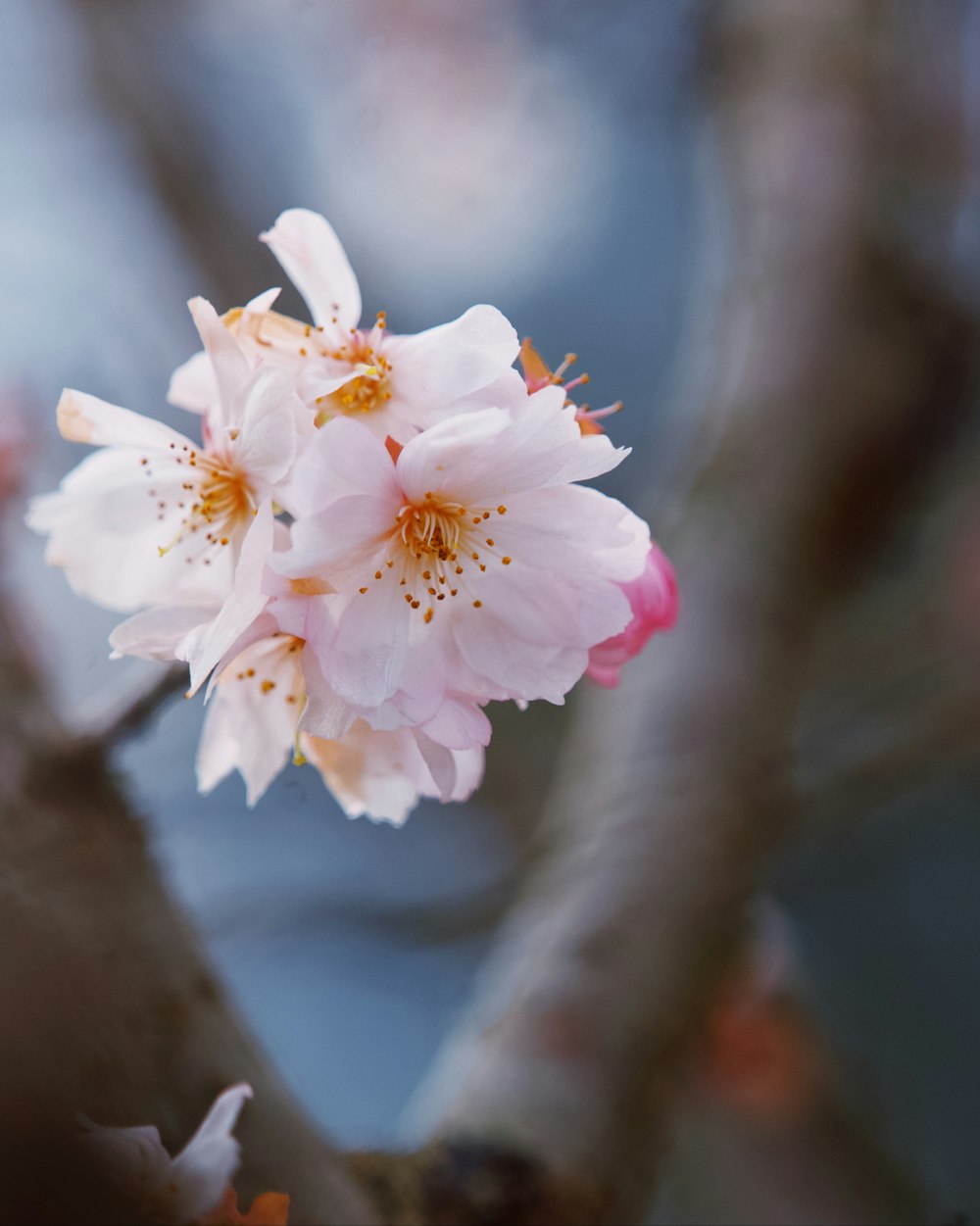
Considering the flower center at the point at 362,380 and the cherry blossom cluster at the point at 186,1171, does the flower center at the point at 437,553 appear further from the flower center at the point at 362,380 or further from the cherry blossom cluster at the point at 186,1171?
the cherry blossom cluster at the point at 186,1171

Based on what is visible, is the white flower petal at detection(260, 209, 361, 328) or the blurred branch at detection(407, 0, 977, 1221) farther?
the blurred branch at detection(407, 0, 977, 1221)

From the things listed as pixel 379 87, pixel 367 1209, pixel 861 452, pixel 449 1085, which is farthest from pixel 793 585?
pixel 379 87

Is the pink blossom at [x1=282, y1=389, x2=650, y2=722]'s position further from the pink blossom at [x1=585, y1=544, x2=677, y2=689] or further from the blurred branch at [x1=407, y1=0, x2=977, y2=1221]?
the blurred branch at [x1=407, y1=0, x2=977, y2=1221]

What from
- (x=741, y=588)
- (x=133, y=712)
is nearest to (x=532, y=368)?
(x=133, y=712)

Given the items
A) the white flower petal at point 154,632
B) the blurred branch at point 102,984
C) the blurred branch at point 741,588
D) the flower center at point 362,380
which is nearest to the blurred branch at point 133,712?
the blurred branch at point 102,984

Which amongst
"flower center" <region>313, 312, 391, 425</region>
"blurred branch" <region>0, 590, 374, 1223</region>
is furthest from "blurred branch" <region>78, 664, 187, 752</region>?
"flower center" <region>313, 312, 391, 425</region>

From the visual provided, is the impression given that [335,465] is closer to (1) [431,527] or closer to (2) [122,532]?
(1) [431,527]

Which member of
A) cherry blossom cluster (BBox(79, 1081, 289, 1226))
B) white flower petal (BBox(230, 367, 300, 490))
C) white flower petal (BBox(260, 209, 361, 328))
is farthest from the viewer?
white flower petal (BBox(260, 209, 361, 328))
